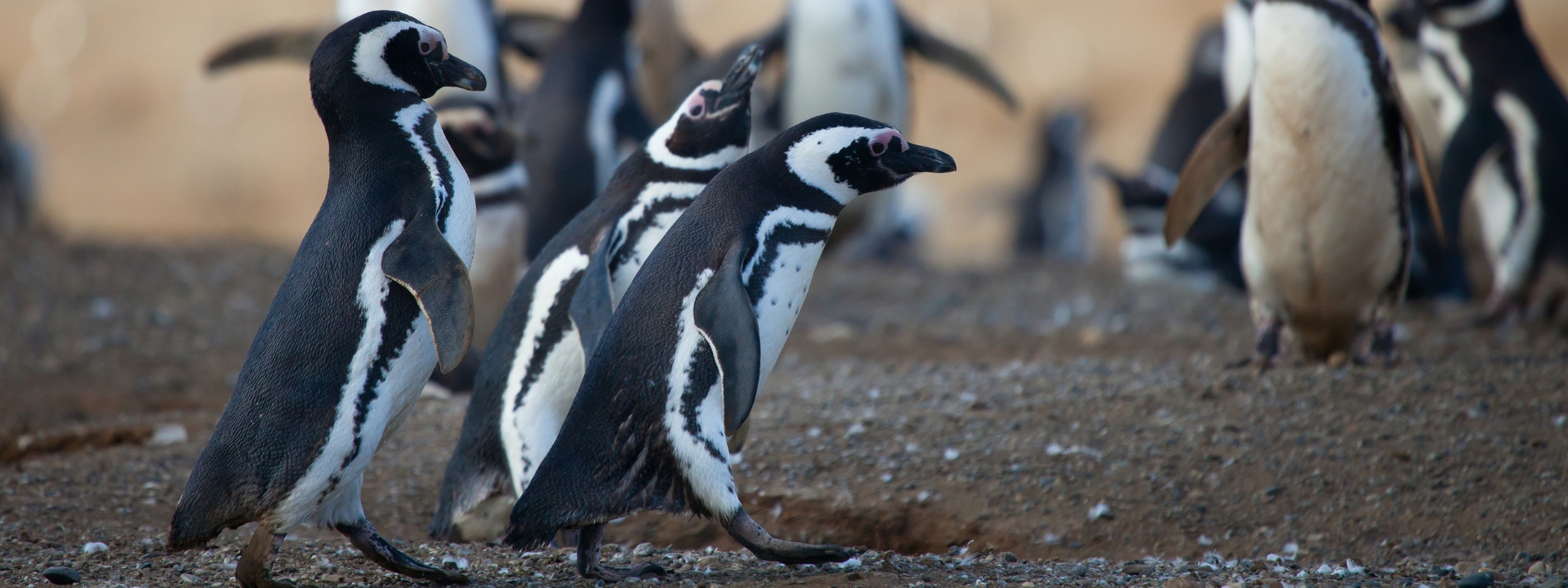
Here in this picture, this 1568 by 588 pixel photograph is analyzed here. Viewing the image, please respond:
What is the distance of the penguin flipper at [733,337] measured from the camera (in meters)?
2.30

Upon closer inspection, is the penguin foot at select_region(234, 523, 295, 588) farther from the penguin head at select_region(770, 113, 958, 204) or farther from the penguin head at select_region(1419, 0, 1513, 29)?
the penguin head at select_region(1419, 0, 1513, 29)

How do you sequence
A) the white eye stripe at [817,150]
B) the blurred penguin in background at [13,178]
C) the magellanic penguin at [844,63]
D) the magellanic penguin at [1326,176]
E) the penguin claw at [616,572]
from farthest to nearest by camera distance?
the blurred penguin in background at [13,178], the magellanic penguin at [844,63], the magellanic penguin at [1326,176], the white eye stripe at [817,150], the penguin claw at [616,572]

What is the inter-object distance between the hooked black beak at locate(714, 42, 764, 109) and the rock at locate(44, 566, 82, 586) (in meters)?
1.57

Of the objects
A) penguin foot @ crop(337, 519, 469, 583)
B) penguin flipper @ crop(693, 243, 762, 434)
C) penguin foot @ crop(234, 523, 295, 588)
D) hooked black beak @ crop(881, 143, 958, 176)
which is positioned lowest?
penguin foot @ crop(337, 519, 469, 583)

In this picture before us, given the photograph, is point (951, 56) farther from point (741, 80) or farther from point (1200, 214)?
point (741, 80)

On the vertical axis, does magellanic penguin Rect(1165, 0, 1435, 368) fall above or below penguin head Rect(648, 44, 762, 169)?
below

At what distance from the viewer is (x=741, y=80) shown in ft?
9.90

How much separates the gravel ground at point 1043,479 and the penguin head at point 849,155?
709 mm

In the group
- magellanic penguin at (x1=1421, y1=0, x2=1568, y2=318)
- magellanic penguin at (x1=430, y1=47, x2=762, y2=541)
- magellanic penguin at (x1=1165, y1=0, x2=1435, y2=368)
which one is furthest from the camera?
magellanic penguin at (x1=1421, y1=0, x2=1568, y2=318)

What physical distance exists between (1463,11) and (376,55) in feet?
13.9

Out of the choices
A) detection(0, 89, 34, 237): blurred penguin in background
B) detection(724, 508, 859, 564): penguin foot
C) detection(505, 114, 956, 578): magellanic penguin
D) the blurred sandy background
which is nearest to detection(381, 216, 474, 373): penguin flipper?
detection(505, 114, 956, 578): magellanic penguin

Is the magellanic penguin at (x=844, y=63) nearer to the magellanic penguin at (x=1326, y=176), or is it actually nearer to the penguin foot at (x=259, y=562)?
the magellanic penguin at (x=1326, y=176)

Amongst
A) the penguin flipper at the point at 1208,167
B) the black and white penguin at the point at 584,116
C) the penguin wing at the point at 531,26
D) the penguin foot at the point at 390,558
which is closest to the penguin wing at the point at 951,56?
the black and white penguin at the point at 584,116

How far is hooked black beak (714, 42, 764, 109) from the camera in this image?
118 inches
